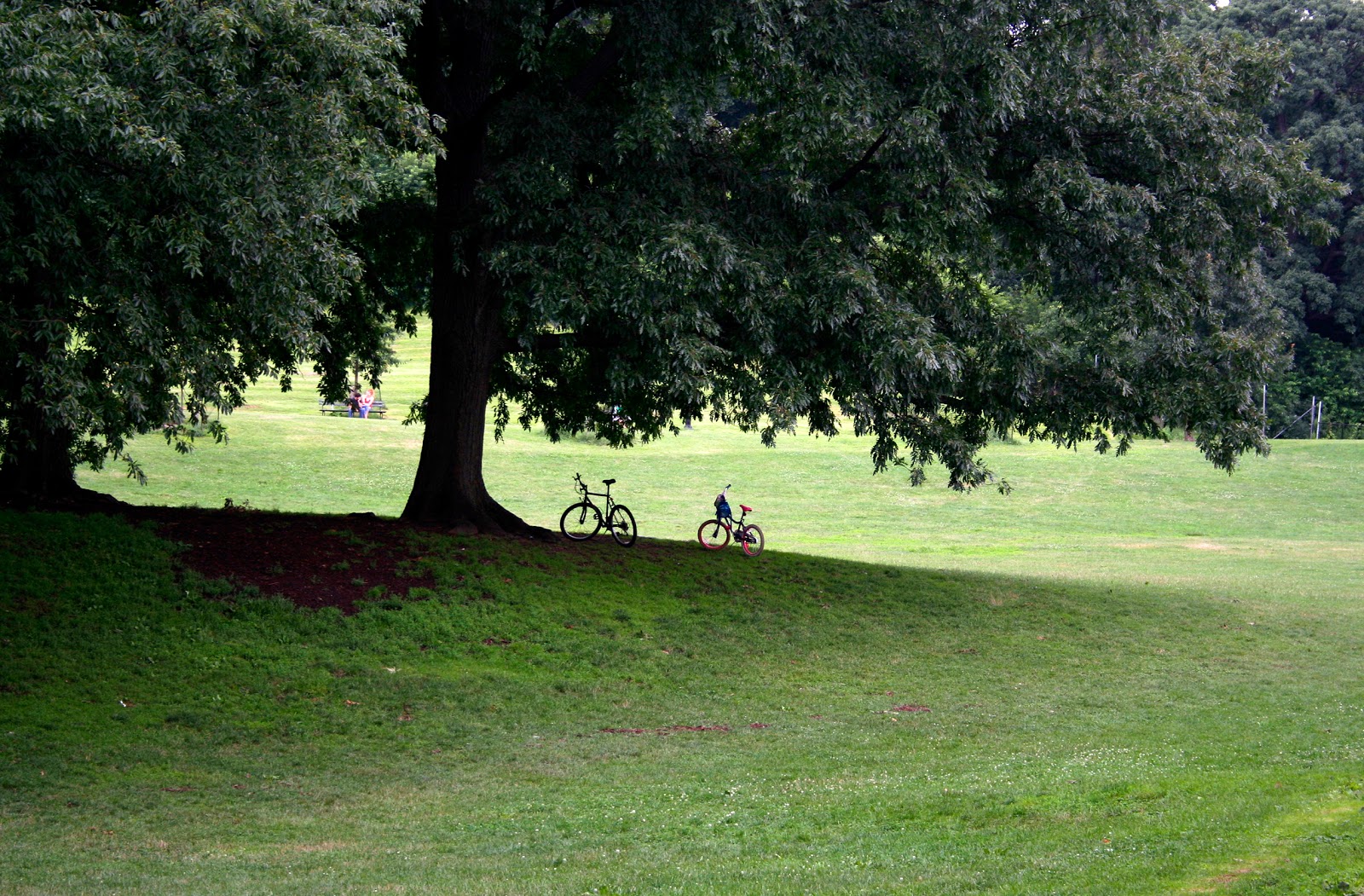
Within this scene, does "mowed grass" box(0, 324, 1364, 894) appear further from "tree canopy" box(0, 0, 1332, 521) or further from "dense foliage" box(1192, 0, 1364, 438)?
"dense foliage" box(1192, 0, 1364, 438)

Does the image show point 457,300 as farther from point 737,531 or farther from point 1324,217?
point 1324,217

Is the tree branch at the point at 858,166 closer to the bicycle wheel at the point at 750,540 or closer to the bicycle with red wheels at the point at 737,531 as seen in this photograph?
the bicycle with red wheels at the point at 737,531

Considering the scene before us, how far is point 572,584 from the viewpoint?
16312mm

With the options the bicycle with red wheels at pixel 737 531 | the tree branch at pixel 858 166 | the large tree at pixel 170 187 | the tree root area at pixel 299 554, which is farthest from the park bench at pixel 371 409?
the large tree at pixel 170 187

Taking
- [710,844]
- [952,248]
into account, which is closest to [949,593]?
[952,248]

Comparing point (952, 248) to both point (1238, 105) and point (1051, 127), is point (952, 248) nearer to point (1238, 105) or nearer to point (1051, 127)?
point (1051, 127)

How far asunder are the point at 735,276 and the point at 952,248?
11.1ft

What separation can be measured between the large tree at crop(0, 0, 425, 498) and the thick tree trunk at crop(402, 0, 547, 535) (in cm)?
617

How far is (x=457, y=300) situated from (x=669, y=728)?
7.47 meters

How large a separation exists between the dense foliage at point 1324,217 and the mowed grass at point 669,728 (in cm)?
3377

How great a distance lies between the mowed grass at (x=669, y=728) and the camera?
7.49 metres

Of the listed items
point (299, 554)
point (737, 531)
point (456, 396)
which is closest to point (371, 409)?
point (737, 531)

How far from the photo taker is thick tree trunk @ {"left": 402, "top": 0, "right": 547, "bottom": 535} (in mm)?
17031

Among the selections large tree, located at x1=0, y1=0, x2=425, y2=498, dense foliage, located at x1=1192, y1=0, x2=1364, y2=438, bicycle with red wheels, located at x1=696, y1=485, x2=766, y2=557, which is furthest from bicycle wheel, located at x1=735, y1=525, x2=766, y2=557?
dense foliage, located at x1=1192, y1=0, x2=1364, y2=438
